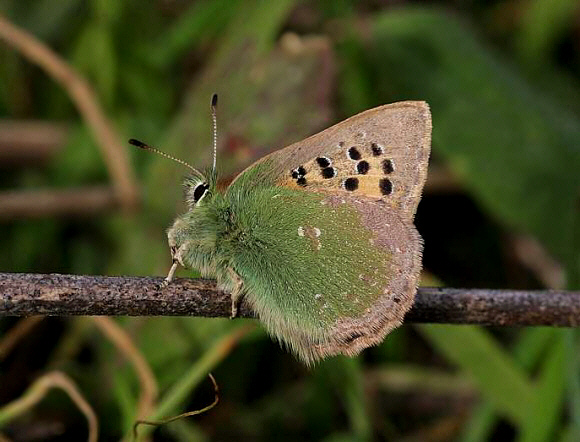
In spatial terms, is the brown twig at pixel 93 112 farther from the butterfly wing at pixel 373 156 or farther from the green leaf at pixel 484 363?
the butterfly wing at pixel 373 156

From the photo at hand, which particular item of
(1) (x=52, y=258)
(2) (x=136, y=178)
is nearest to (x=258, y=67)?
→ (2) (x=136, y=178)

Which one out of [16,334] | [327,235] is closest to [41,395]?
[16,334]

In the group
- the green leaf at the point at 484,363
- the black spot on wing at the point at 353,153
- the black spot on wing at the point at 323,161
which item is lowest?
the green leaf at the point at 484,363

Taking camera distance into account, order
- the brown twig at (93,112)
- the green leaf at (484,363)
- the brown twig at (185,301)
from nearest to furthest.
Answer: the brown twig at (185,301)
the green leaf at (484,363)
the brown twig at (93,112)

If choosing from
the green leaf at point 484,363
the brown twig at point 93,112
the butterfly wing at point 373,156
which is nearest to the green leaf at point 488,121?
the green leaf at point 484,363

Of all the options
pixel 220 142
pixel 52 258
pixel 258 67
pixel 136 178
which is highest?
pixel 258 67

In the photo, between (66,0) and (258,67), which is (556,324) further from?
(66,0)

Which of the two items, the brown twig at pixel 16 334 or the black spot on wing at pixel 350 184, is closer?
the black spot on wing at pixel 350 184

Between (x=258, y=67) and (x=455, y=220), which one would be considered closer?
(x=258, y=67)

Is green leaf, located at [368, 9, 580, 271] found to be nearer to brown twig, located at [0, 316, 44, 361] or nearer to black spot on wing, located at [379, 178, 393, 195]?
black spot on wing, located at [379, 178, 393, 195]
